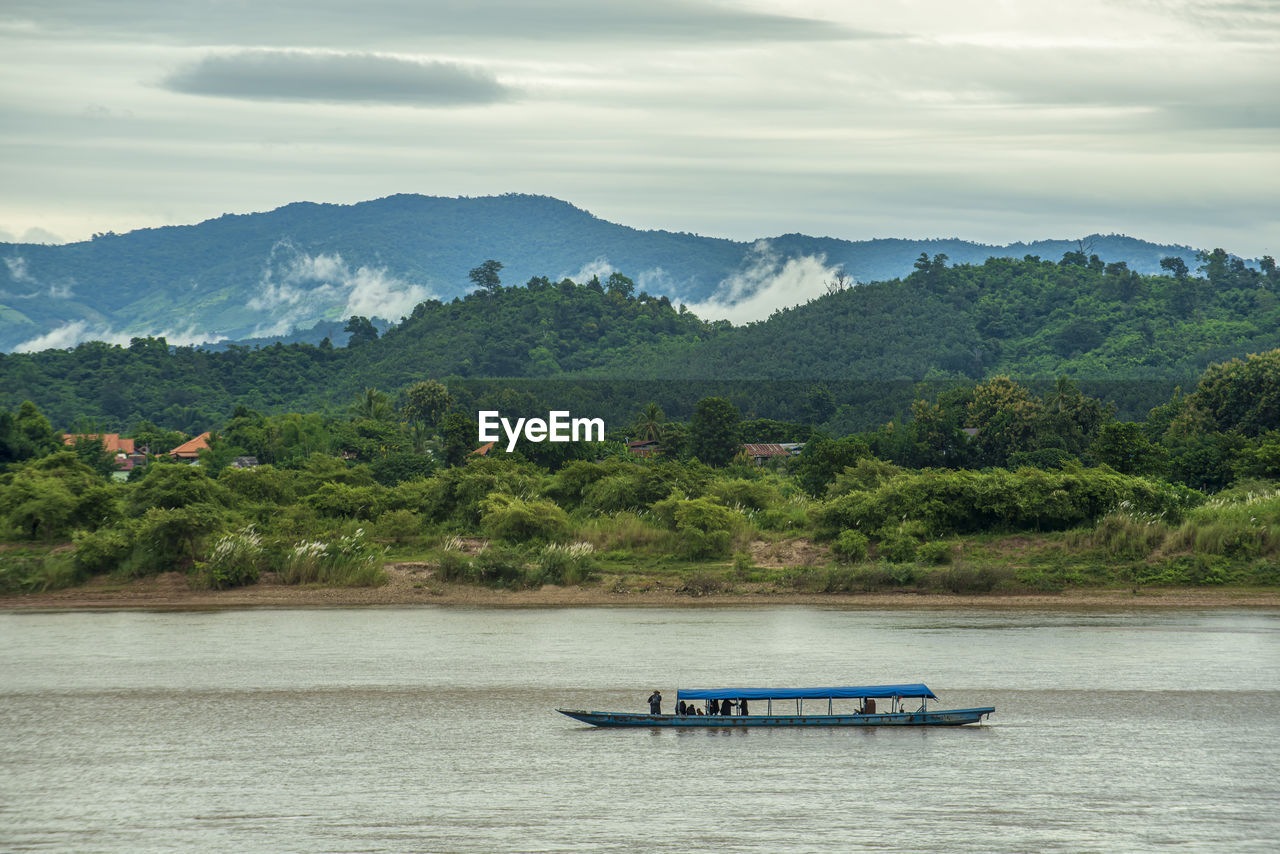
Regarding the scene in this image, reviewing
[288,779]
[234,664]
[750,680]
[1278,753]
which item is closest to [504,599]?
[234,664]

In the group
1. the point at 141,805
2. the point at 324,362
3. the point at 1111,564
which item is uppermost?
the point at 324,362

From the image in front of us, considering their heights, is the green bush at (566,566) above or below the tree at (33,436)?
below

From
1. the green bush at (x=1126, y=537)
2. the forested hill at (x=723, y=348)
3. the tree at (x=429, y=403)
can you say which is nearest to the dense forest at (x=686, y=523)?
the green bush at (x=1126, y=537)

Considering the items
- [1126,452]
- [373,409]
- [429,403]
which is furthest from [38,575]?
[429,403]

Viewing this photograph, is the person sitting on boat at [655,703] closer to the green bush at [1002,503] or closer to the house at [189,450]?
the green bush at [1002,503]

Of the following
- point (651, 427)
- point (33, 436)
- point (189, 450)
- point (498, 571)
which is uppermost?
point (651, 427)

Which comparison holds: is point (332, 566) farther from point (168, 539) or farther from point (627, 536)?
point (627, 536)

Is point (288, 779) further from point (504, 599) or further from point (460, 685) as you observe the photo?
point (504, 599)
